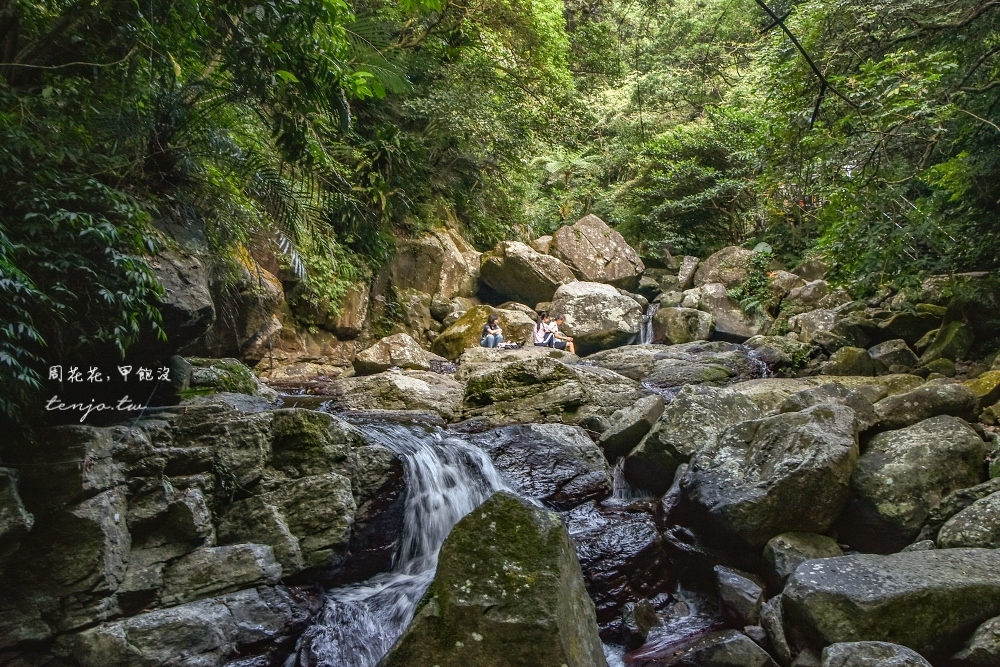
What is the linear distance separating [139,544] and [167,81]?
3.53 m

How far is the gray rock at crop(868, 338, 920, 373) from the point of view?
9.66m

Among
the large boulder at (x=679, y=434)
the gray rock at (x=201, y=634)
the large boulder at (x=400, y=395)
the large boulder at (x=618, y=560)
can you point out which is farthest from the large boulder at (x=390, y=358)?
the gray rock at (x=201, y=634)

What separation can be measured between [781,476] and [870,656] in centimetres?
188

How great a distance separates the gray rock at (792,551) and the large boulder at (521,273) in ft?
41.2

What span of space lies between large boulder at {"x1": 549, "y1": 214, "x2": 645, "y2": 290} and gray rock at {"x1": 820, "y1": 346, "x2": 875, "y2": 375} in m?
8.72

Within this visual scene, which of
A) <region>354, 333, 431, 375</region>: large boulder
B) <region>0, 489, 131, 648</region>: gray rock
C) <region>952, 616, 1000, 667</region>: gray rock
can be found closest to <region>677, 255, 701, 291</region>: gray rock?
<region>354, 333, 431, 375</region>: large boulder

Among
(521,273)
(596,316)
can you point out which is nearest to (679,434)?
(596,316)

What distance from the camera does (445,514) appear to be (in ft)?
18.8

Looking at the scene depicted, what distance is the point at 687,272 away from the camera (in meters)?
19.4

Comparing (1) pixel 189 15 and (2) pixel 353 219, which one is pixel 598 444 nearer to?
(2) pixel 353 219

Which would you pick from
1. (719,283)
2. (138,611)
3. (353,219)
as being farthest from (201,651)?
(719,283)

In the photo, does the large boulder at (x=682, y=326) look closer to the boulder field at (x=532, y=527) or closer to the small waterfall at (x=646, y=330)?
the small waterfall at (x=646, y=330)

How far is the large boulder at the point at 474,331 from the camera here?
14148 mm

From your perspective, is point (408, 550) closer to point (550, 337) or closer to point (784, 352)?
point (550, 337)
